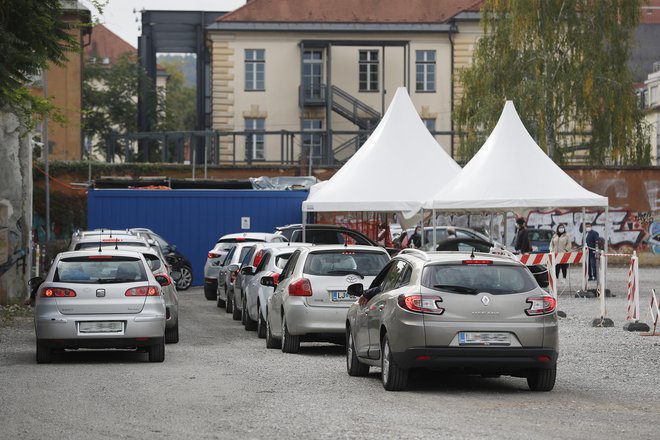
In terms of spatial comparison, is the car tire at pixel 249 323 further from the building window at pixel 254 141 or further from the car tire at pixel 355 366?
the building window at pixel 254 141

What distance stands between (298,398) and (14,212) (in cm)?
1819

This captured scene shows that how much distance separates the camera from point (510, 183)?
101 ft

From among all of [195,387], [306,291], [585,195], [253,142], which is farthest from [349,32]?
[195,387]

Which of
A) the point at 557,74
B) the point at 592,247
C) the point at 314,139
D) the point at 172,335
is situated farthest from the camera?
the point at 314,139

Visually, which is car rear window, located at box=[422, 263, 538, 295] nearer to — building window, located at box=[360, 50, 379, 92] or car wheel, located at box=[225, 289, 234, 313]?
car wheel, located at box=[225, 289, 234, 313]

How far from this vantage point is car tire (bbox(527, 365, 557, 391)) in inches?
546

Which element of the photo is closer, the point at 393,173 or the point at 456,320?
the point at 456,320

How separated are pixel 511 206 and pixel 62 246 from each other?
16550 mm

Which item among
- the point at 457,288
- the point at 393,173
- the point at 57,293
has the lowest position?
the point at 57,293

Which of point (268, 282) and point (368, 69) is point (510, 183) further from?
point (368, 69)

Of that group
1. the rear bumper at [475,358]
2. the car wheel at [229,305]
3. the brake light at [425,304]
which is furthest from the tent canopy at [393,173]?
the rear bumper at [475,358]

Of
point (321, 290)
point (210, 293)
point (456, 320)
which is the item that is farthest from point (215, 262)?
point (456, 320)

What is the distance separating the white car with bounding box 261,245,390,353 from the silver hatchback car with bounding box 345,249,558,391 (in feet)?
14.5

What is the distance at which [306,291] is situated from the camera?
18625mm
